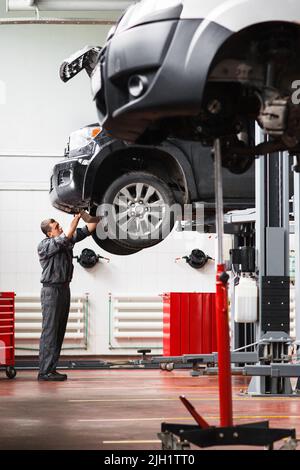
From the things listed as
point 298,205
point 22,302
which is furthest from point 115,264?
point 298,205

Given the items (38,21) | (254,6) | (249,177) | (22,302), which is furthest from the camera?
(22,302)

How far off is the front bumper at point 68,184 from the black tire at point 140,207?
1.23ft

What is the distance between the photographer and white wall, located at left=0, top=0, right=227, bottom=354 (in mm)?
13984

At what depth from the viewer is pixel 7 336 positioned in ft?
37.6

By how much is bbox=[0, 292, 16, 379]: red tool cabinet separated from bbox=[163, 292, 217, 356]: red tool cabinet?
2029 mm

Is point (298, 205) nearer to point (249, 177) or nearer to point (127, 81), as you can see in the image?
point (249, 177)

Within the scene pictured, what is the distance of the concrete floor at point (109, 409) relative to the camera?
5.62 m

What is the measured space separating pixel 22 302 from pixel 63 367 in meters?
1.36

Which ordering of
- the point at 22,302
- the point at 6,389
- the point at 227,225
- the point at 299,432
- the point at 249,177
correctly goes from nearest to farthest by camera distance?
the point at 299,432, the point at 249,177, the point at 6,389, the point at 227,225, the point at 22,302

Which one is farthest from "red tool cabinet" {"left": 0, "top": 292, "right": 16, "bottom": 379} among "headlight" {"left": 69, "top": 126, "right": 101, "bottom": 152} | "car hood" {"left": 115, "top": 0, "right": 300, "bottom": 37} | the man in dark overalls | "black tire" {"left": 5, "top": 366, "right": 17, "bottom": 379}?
"car hood" {"left": 115, "top": 0, "right": 300, "bottom": 37}

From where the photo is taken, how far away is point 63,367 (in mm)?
12992

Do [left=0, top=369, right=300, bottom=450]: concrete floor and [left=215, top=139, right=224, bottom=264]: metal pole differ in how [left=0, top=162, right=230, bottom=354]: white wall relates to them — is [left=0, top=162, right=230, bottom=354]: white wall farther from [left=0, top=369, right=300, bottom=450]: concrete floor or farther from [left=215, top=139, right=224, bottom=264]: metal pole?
[left=215, top=139, right=224, bottom=264]: metal pole

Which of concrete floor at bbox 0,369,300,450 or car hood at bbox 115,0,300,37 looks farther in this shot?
concrete floor at bbox 0,369,300,450

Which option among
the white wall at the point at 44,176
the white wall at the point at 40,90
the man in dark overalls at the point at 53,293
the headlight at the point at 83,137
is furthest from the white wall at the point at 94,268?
the headlight at the point at 83,137
